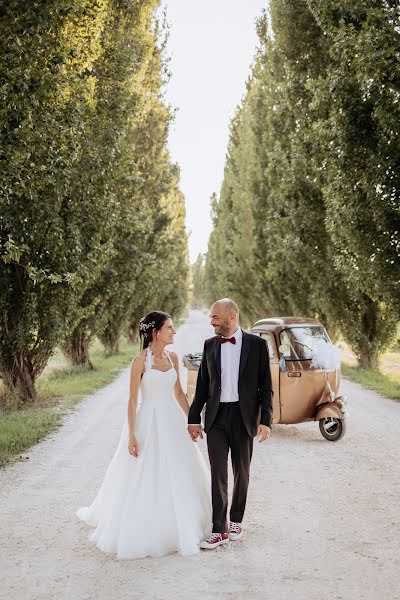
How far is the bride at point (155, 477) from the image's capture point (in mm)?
5148

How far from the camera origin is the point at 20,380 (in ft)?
46.9

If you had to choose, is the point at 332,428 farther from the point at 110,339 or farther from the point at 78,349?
the point at 110,339

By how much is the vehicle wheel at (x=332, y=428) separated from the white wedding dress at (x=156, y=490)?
4.73m

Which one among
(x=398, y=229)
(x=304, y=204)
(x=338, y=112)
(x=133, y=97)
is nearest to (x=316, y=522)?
(x=398, y=229)

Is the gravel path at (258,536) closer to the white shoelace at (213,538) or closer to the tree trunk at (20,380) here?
the white shoelace at (213,538)

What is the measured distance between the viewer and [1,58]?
8.31m

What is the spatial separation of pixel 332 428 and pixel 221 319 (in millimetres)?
5391

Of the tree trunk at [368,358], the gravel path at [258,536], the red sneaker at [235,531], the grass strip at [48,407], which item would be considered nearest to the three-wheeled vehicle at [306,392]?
the gravel path at [258,536]

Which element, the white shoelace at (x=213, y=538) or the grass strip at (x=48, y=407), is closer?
the white shoelace at (x=213, y=538)

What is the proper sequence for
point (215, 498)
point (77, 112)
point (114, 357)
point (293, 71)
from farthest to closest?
point (114, 357)
point (293, 71)
point (77, 112)
point (215, 498)

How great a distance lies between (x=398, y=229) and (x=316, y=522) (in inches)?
350

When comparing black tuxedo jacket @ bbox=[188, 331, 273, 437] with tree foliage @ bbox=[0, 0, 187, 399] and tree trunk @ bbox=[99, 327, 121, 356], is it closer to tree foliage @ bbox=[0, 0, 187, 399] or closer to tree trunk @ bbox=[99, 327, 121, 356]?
tree foliage @ bbox=[0, 0, 187, 399]

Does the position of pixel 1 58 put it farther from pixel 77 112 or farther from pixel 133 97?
pixel 133 97

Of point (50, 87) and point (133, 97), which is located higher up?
point (133, 97)
